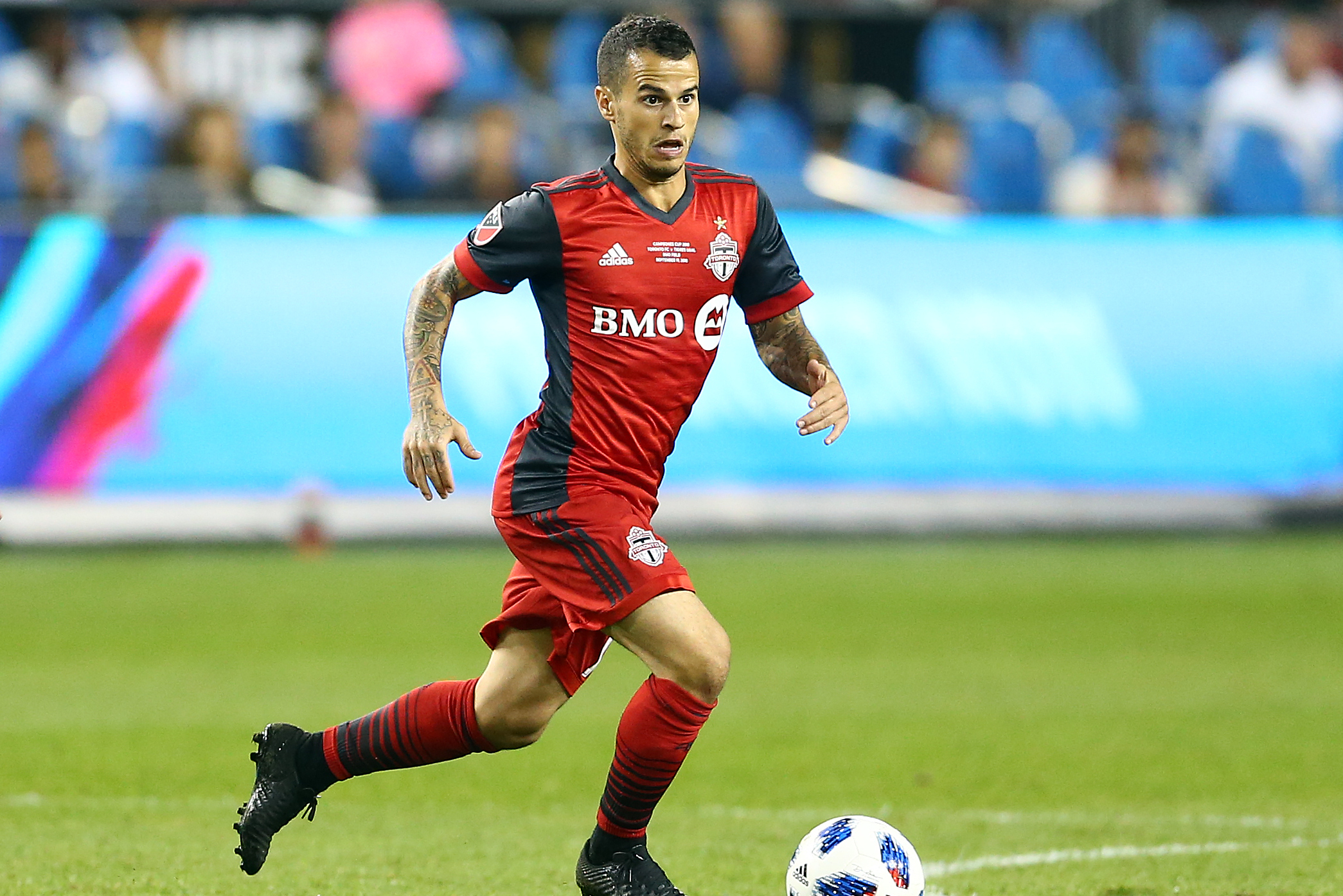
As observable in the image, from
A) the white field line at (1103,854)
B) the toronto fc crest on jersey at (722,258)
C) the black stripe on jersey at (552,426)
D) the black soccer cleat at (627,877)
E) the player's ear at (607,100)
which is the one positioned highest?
the player's ear at (607,100)

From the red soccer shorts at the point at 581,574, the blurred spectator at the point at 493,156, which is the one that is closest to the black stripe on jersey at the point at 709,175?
the red soccer shorts at the point at 581,574

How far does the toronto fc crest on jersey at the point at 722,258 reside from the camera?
495 cm

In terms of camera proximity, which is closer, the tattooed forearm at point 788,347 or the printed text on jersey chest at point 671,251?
the printed text on jersey chest at point 671,251

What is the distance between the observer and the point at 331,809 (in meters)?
6.41

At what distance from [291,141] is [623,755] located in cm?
1046

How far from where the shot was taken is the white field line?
5410 millimetres

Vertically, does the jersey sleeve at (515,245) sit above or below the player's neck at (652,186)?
below

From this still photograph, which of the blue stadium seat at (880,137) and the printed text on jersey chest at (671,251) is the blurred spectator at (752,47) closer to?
the blue stadium seat at (880,137)

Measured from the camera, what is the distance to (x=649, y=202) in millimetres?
4965

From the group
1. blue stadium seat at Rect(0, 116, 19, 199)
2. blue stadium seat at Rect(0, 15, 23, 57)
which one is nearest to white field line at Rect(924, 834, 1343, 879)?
blue stadium seat at Rect(0, 116, 19, 199)

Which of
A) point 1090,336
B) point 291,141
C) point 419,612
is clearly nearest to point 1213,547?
point 1090,336

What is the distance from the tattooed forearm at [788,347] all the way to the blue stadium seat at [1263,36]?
1300cm

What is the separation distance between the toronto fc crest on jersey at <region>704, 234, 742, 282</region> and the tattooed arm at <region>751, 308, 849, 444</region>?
28 cm

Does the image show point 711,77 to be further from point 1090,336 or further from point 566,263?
point 566,263
